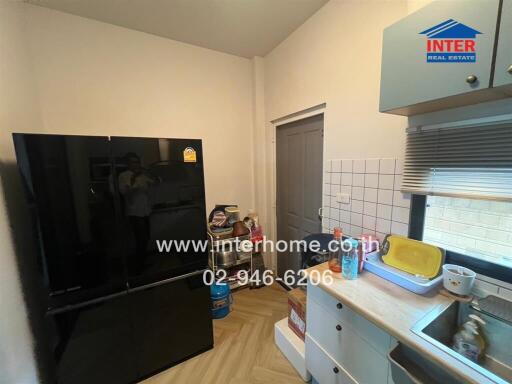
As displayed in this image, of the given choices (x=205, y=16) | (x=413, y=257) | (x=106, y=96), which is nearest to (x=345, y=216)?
(x=413, y=257)

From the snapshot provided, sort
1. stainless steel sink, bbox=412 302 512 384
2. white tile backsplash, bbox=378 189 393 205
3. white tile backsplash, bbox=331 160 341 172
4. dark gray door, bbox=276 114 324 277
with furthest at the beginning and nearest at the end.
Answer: dark gray door, bbox=276 114 324 277
white tile backsplash, bbox=331 160 341 172
white tile backsplash, bbox=378 189 393 205
stainless steel sink, bbox=412 302 512 384

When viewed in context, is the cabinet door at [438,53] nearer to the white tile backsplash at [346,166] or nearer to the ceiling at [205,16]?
the white tile backsplash at [346,166]

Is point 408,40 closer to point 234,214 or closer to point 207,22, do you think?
point 207,22

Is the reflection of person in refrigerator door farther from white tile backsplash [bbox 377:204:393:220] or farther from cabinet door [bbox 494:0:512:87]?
cabinet door [bbox 494:0:512:87]

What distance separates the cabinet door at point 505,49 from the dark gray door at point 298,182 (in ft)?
→ 4.08

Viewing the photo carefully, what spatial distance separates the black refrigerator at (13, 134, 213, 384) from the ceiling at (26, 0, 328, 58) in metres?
1.15

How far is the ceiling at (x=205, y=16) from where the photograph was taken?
166 centimetres

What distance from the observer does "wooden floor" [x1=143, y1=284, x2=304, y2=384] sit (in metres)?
1.53

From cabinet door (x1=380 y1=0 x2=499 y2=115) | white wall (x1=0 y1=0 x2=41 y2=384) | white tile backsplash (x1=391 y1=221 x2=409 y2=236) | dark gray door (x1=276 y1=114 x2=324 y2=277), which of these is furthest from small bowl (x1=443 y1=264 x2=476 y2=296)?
white wall (x1=0 y1=0 x2=41 y2=384)

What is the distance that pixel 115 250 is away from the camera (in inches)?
53.8

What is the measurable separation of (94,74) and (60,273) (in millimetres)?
1661

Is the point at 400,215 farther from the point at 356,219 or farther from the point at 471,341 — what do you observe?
the point at 471,341

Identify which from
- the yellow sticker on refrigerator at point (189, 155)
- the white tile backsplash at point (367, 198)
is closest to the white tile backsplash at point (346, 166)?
the white tile backsplash at point (367, 198)

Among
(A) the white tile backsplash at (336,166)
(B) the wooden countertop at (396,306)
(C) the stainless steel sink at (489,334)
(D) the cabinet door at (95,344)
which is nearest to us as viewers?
(B) the wooden countertop at (396,306)
